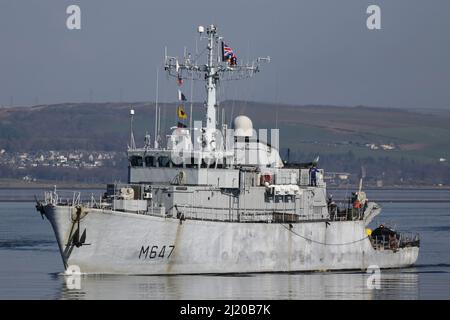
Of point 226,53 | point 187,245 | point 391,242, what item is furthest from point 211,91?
point 391,242

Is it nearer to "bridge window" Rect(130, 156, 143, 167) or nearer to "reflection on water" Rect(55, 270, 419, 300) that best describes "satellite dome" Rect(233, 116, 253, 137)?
"bridge window" Rect(130, 156, 143, 167)

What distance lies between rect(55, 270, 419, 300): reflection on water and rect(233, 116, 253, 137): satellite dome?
703cm

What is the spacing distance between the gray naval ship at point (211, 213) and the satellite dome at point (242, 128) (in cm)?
5

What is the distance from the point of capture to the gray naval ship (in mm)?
47125

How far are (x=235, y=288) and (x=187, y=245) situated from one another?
11.1 ft

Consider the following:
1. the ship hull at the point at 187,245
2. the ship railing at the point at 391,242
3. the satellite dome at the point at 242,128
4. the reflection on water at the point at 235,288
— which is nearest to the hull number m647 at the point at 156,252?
the ship hull at the point at 187,245

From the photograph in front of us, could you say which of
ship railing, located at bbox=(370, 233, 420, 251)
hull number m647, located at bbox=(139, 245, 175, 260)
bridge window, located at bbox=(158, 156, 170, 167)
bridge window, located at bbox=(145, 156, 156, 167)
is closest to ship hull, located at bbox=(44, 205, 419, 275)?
hull number m647, located at bbox=(139, 245, 175, 260)

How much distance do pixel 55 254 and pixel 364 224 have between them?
16.9 metres

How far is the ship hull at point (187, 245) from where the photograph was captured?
1845 inches

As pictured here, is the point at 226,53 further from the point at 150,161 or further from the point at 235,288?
the point at 235,288

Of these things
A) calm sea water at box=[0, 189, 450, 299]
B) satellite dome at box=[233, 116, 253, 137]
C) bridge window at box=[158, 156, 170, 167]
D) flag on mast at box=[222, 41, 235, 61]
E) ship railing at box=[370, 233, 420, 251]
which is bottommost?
calm sea water at box=[0, 189, 450, 299]

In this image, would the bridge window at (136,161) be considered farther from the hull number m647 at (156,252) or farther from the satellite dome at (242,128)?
the hull number m647 at (156,252)
